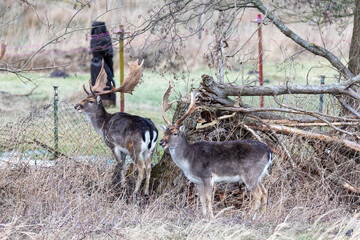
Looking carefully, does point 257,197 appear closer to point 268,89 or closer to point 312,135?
point 312,135

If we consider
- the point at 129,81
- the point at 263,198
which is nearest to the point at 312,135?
the point at 263,198

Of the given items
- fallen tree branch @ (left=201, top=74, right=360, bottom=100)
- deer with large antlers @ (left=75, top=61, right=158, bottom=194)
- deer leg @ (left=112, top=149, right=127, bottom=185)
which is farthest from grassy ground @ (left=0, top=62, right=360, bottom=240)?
fallen tree branch @ (left=201, top=74, right=360, bottom=100)

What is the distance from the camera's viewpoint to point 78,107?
10086 millimetres

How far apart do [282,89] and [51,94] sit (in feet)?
31.8

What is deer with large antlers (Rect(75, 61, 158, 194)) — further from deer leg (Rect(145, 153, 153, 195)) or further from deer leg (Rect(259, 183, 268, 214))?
deer leg (Rect(259, 183, 268, 214))

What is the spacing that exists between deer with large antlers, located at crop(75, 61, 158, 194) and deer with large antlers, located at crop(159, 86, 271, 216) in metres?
1.12

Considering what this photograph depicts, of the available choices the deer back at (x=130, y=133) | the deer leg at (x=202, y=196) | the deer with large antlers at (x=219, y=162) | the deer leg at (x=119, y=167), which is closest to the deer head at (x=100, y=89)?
the deer back at (x=130, y=133)

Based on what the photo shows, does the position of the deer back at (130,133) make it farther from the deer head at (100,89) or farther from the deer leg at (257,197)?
the deer leg at (257,197)

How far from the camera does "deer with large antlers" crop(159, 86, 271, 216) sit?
26.8 ft

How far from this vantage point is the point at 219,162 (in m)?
8.23

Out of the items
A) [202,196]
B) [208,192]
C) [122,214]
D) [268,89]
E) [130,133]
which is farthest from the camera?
[130,133]

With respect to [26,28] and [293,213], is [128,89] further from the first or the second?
[26,28]

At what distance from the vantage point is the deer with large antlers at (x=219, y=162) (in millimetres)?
8156

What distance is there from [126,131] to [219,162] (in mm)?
1887
